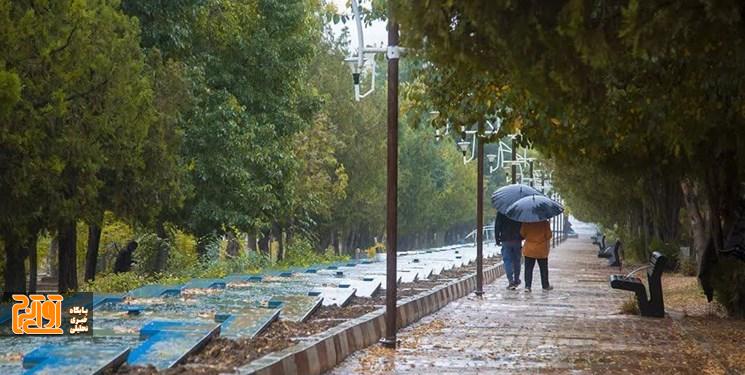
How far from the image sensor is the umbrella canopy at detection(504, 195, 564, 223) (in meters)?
22.8

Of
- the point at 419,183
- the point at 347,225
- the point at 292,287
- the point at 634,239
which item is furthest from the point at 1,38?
the point at 419,183

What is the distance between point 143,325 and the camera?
496 inches

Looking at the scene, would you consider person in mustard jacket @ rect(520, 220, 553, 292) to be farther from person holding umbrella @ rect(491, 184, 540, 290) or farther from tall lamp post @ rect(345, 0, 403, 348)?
tall lamp post @ rect(345, 0, 403, 348)

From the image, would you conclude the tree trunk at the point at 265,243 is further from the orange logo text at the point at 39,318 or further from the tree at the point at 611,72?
the orange logo text at the point at 39,318

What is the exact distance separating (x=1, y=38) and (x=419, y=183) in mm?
56216

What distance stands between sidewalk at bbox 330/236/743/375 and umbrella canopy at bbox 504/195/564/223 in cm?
211

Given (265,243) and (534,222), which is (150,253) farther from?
(534,222)

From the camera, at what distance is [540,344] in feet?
45.1

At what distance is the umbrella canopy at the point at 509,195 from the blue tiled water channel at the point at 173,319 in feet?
9.11

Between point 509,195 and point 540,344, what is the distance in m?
11.0

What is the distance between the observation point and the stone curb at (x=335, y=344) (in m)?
9.59

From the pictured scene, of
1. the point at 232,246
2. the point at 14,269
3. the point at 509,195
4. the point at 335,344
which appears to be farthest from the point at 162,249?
the point at 335,344

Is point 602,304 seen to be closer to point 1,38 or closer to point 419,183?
point 1,38

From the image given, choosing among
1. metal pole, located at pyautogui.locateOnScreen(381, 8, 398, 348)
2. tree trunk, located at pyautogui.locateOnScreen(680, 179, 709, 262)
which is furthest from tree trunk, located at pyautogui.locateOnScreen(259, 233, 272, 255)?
metal pole, located at pyautogui.locateOnScreen(381, 8, 398, 348)
